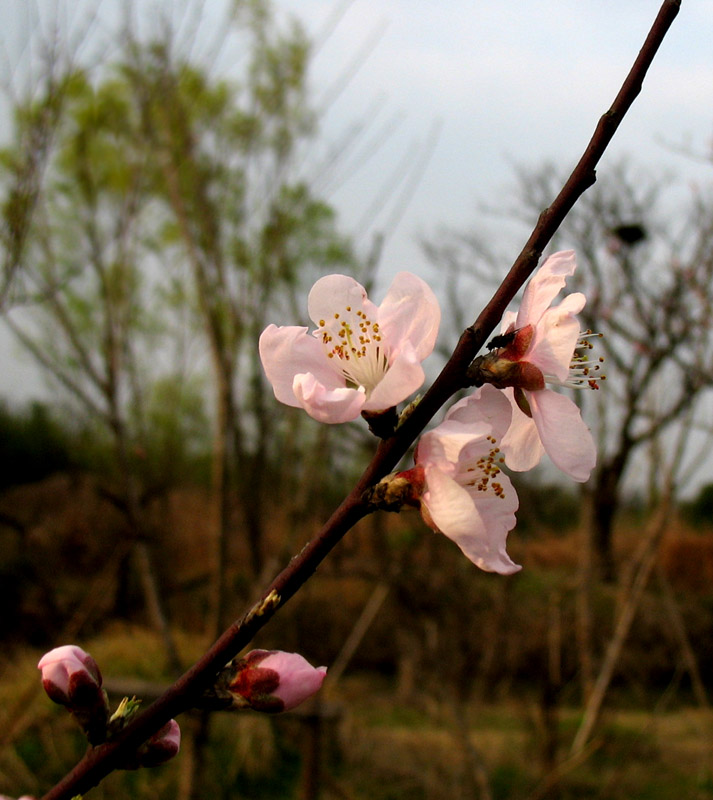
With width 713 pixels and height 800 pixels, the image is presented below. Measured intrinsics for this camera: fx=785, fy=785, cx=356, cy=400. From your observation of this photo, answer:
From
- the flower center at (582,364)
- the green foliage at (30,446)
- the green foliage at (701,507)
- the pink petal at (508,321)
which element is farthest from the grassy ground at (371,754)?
the green foliage at (701,507)

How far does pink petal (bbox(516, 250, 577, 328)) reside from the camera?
464mm

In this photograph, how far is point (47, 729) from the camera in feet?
11.2

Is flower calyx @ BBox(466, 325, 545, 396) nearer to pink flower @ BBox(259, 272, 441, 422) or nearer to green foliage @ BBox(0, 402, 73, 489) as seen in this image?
pink flower @ BBox(259, 272, 441, 422)

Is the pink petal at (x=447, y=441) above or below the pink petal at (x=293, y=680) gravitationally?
above

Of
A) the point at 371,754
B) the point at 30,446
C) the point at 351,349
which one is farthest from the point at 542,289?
the point at 30,446

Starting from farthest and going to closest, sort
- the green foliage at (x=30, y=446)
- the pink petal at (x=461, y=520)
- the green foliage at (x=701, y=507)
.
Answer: the green foliage at (x=701, y=507), the green foliage at (x=30, y=446), the pink petal at (x=461, y=520)

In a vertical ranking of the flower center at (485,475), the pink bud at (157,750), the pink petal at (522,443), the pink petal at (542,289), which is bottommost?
the pink bud at (157,750)

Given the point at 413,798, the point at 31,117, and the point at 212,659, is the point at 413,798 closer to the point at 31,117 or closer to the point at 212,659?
the point at 31,117

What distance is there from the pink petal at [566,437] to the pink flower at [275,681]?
0.59 feet

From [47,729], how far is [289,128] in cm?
271

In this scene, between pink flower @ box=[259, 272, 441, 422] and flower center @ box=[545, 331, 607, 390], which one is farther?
flower center @ box=[545, 331, 607, 390]

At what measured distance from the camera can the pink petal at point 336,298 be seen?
1.77ft

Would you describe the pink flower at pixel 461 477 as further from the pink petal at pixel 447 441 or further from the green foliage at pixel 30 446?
the green foliage at pixel 30 446

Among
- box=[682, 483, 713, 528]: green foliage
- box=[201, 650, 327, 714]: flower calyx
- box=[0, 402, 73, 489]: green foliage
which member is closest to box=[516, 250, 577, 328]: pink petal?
box=[201, 650, 327, 714]: flower calyx
